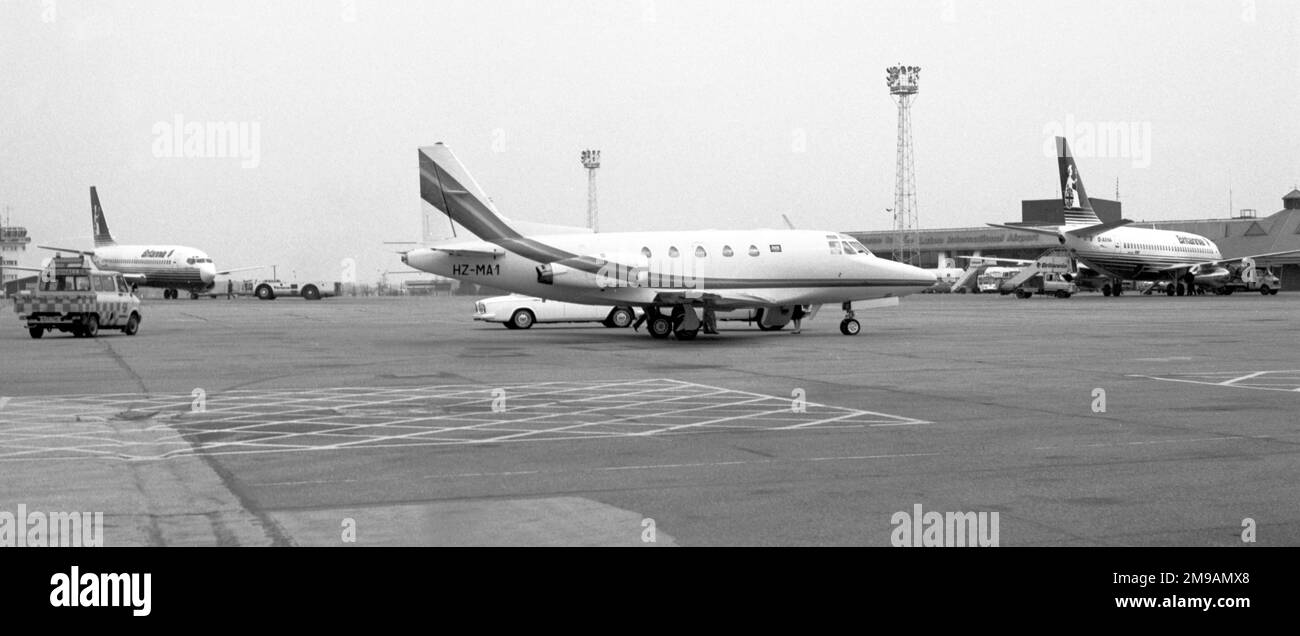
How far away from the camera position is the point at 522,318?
44.5 metres

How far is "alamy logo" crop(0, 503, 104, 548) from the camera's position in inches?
340

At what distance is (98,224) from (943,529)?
10926 centimetres

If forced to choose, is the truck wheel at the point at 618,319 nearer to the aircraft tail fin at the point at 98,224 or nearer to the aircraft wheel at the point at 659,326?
the aircraft wheel at the point at 659,326

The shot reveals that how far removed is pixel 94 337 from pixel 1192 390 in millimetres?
33565

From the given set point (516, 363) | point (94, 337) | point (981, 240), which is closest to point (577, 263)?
point (516, 363)

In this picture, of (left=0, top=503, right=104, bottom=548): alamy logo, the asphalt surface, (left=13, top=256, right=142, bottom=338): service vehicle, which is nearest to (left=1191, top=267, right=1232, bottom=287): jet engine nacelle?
the asphalt surface

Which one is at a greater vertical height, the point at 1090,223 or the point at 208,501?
the point at 1090,223

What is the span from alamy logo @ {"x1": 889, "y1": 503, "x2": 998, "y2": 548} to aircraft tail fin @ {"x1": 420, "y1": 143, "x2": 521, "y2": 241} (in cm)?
2699

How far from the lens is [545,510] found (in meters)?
9.92

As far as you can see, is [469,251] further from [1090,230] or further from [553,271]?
[1090,230]

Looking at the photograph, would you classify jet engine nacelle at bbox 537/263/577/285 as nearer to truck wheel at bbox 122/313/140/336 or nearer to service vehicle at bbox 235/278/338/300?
truck wheel at bbox 122/313/140/336

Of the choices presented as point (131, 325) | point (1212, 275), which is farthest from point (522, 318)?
point (1212, 275)

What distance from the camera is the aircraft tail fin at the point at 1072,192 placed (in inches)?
3044
